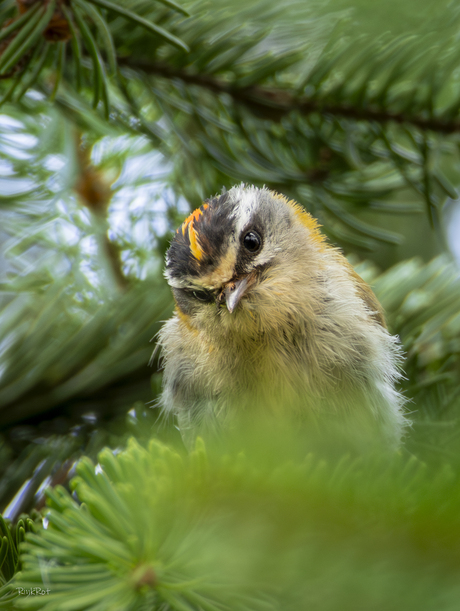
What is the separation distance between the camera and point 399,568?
1.13ft

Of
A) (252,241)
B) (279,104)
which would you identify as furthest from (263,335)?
(279,104)

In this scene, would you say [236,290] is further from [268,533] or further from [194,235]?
[268,533]

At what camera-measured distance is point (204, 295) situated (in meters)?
1.38

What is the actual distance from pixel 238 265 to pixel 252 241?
4.3 inches

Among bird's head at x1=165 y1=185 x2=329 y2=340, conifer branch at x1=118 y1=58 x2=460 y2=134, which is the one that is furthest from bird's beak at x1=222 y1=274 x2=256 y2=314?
conifer branch at x1=118 y1=58 x2=460 y2=134

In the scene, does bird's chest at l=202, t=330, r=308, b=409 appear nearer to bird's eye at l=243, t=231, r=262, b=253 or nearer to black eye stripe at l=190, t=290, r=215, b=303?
black eye stripe at l=190, t=290, r=215, b=303

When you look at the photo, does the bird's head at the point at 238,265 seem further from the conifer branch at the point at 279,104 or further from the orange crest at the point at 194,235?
the conifer branch at the point at 279,104

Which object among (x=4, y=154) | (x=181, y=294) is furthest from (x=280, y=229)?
(x=4, y=154)

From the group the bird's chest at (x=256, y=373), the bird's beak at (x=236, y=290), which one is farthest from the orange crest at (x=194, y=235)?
the bird's chest at (x=256, y=373)

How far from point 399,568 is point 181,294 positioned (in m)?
1.19

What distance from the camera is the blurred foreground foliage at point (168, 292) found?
36cm

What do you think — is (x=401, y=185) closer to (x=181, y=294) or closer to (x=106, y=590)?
(x=181, y=294)

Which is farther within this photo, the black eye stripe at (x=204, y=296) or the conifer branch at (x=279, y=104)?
the black eye stripe at (x=204, y=296)

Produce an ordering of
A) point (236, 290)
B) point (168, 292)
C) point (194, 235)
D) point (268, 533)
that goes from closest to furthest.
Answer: point (268, 533) → point (236, 290) → point (194, 235) → point (168, 292)
